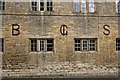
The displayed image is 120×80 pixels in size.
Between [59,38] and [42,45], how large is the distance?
3.22ft

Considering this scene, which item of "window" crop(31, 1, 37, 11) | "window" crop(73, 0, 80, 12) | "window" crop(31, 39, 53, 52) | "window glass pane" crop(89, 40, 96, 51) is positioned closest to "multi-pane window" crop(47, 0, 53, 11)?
"window" crop(31, 1, 37, 11)

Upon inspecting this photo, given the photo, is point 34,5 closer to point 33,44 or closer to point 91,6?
point 33,44

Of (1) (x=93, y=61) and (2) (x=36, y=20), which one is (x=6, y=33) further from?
(1) (x=93, y=61)

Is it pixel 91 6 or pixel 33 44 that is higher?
pixel 91 6

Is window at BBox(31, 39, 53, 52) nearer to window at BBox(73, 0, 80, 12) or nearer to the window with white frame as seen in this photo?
the window with white frame

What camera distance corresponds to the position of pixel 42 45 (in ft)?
47.1

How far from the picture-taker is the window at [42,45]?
46.8ft

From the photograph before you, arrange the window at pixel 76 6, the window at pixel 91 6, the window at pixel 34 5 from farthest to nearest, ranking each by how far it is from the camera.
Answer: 1. the window at pixel 91 6
2. the window at pixel 76 6
3. the window at pixel 34 5

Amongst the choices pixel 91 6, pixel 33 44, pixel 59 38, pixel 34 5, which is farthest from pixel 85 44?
pixel 34 5

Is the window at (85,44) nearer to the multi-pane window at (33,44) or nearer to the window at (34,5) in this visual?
the multi-pane window at (33,44)

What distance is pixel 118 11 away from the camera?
1473 centimetres

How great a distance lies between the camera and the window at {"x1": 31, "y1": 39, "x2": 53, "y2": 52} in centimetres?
1427

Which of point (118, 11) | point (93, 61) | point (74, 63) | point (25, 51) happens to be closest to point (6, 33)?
point (25, 51)

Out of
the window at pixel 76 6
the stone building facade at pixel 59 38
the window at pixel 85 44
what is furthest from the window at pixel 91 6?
the window at pixel 85 44
